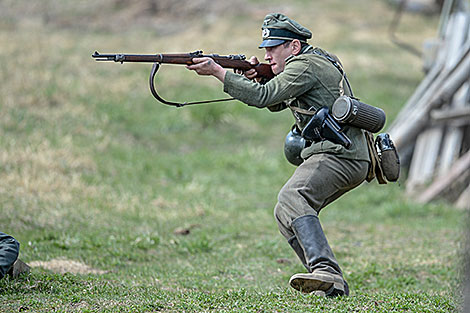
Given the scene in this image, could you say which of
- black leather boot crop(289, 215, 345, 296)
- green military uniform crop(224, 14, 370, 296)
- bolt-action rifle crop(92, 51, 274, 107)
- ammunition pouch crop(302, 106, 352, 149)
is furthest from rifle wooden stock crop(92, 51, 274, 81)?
black leather boot crop(289, 215, 345, 296)

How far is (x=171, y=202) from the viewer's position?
9.52 m

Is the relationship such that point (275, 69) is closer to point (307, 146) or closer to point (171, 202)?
point (307, 146)

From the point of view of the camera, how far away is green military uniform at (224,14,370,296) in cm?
491

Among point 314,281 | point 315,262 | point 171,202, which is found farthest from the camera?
point 171,202

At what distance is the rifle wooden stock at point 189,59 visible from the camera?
4891 millimetres

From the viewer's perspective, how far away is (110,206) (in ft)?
29.0

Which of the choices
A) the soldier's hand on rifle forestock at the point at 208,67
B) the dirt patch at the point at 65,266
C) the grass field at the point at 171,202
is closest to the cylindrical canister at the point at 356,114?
the soldier's hand on rifle forestock at the point at 208,67

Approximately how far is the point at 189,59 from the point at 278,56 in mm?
792

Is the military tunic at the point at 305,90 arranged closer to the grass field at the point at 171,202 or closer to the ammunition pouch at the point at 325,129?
the ammunition pouch at the point at 325,129

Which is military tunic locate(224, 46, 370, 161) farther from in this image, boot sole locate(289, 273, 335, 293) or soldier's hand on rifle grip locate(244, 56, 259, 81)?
boot sole locate(289, 273, 335, 293)

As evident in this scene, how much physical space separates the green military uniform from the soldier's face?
0.24 ft

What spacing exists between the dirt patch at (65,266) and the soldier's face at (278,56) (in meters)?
2.76

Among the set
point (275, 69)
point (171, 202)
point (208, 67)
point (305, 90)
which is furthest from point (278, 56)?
point (171, 202)

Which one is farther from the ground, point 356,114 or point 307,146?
point 356,114
